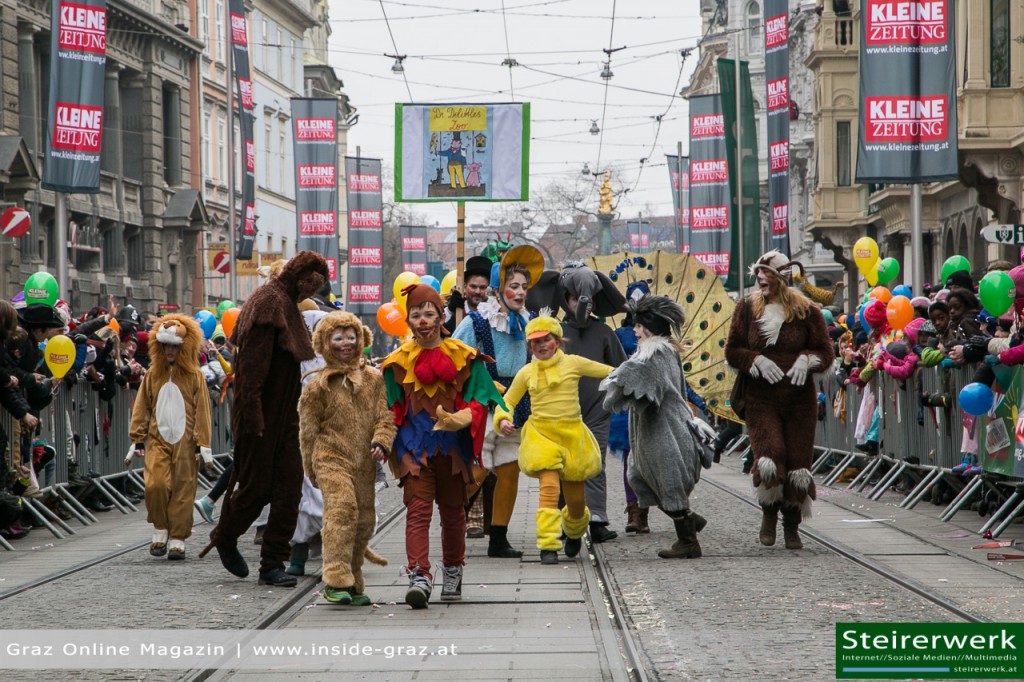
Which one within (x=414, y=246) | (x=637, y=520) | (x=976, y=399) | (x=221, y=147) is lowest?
(x=637, y=520)

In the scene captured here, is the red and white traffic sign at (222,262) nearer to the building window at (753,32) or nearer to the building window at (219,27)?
the building window at (219,27)

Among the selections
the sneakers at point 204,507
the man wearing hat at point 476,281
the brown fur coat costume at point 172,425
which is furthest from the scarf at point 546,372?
the sneakers at point 204,507

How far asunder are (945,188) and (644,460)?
22636 mm

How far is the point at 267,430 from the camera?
9.72m

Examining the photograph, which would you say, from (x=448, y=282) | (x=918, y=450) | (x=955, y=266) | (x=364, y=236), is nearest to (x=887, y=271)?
(x=955, y=266)

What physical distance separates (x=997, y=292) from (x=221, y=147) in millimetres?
44043

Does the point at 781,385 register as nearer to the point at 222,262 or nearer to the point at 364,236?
the point at 222,262

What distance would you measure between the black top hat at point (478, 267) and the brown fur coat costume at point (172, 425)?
7.06ft

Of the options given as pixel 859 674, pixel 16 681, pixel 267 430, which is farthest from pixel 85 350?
pixel 859 674

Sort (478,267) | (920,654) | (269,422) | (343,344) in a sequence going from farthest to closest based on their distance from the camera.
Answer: (478,267), (269,422), (343,344), (920,654)

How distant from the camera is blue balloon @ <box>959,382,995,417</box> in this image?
39.5 ft

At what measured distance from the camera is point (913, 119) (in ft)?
61.2

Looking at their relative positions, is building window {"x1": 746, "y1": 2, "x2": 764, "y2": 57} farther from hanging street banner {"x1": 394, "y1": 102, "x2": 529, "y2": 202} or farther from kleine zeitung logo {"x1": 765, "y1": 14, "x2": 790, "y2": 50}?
hanging street banner {"x1": 394, "y1": 102, "x2": 529, "y2": 202}

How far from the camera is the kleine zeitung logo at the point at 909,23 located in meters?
18.8
